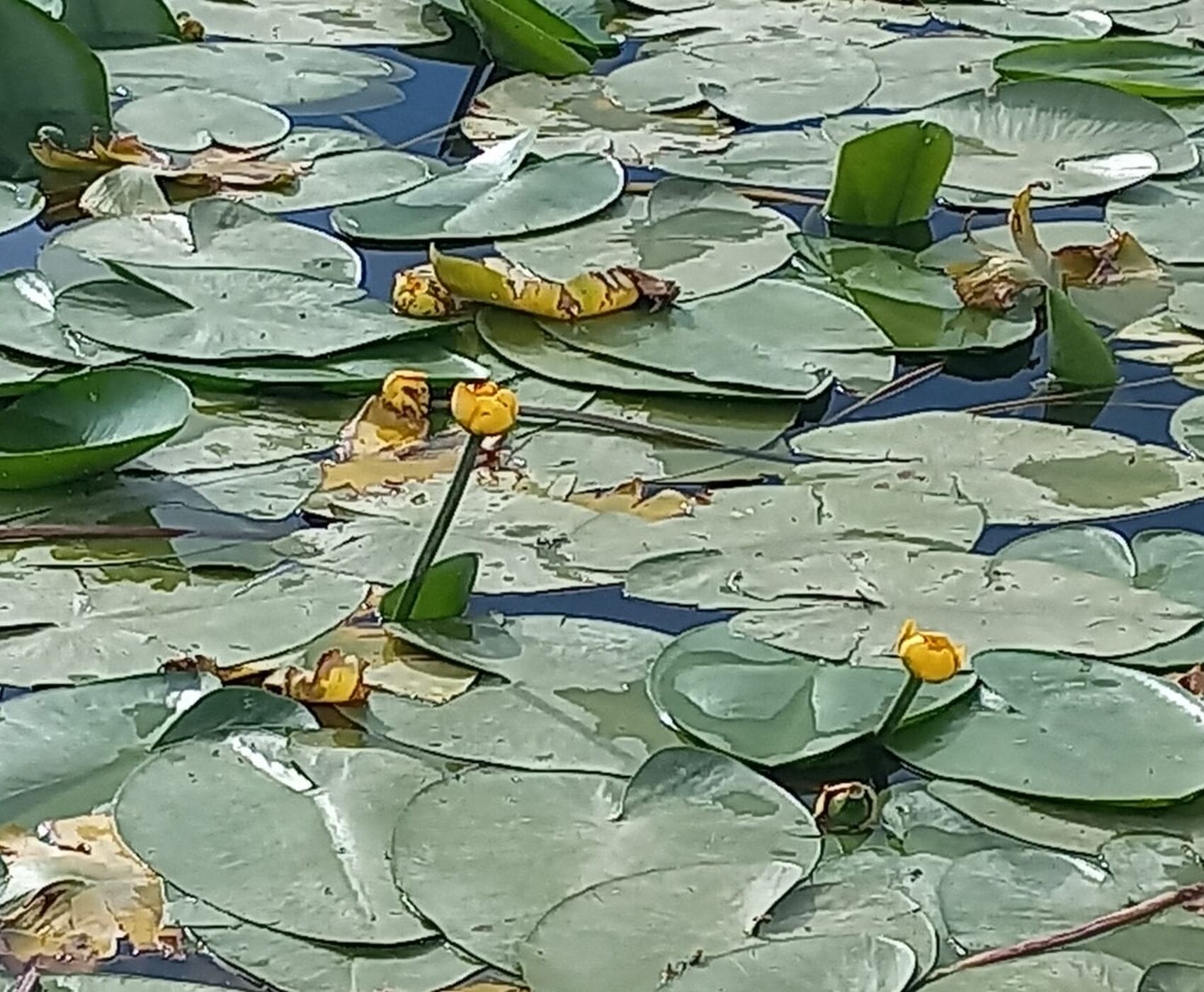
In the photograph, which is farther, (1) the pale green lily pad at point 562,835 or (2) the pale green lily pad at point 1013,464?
(2) the pale green lily pad at point 1013,464

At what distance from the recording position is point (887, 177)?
146 cm

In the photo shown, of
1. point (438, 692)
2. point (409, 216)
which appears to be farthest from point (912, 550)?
point (409, 216)

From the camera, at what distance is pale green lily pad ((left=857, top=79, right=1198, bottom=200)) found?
1555 mm

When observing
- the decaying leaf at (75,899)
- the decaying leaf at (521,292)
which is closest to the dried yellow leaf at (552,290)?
the decaying leaf at (521,292)

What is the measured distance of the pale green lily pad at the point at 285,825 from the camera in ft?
2.58

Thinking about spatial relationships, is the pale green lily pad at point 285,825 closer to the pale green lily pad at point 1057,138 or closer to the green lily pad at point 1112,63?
the pale green lily pad at point 1057,138

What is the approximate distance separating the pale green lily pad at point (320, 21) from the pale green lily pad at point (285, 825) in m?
1.08

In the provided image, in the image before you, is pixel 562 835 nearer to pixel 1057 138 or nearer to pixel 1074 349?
pixel 1074 349

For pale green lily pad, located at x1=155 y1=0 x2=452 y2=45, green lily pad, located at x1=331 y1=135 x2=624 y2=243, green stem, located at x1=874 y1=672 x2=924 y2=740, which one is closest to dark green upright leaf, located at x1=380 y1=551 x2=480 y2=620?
green stem, located at x1=874 y1=672 x2=924 y2=740

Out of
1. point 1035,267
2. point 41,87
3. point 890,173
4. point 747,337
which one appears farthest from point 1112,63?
point 41,87

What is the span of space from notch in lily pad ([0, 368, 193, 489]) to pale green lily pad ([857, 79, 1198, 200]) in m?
0.71

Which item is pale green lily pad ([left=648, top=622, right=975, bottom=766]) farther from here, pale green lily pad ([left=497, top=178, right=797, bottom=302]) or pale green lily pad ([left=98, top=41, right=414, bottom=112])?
pale green lily pad ([left=98, top=41, right=414, bottom=112])

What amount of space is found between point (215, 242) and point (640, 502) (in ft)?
1.47

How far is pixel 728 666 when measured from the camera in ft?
3.10
